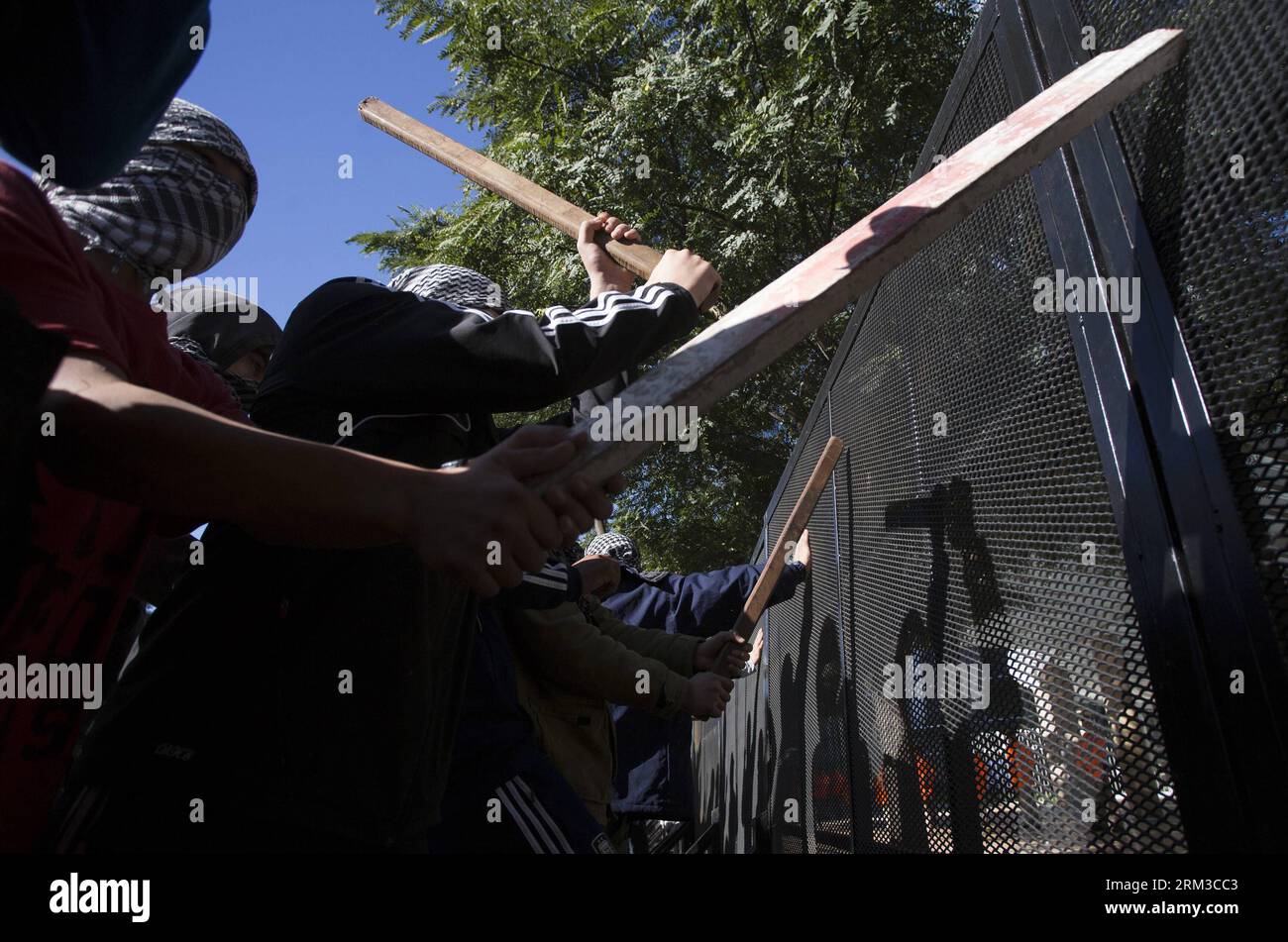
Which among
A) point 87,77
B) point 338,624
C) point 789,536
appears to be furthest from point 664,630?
point 87,77

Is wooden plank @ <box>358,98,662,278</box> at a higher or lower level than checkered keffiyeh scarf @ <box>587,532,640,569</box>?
higher

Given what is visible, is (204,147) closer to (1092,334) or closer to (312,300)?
(312,300)

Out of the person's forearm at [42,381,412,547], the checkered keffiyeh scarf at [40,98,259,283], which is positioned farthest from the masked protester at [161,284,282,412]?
the person's forearm at [42,381,412,547]

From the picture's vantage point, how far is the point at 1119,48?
4.80 ft

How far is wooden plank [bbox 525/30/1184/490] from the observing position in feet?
4.01

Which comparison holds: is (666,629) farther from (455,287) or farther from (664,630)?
(455,287)

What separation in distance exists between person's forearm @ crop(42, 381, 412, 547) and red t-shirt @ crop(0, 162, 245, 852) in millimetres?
119

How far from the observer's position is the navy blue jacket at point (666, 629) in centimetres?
408

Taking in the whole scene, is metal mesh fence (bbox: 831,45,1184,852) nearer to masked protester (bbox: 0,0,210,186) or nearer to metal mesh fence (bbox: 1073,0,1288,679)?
metal mesh fence (bbox: 1073,0,1288,679)

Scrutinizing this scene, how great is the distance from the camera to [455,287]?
188 centimetres

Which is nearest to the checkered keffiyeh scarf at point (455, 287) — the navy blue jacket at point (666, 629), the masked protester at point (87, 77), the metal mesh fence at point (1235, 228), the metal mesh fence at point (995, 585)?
the masked protester at point (87, 77)
